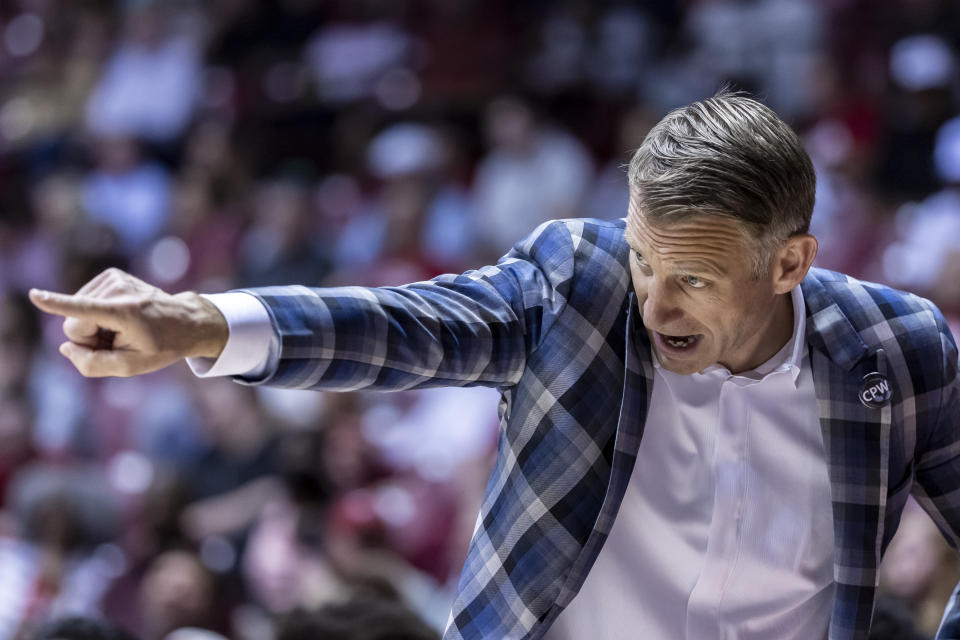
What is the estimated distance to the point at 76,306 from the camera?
1344 mm

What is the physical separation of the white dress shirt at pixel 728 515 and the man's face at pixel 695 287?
0.09m

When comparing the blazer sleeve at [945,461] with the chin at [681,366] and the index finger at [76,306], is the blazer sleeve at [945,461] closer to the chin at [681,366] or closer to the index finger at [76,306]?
the chin at [681,366]

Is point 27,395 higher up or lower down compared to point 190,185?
lower down

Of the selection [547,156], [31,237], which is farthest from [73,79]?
[547,156]

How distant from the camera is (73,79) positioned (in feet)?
26.5

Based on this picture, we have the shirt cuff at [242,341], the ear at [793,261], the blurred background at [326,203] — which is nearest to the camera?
the shirt cuff at [242,341]

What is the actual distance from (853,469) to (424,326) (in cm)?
66

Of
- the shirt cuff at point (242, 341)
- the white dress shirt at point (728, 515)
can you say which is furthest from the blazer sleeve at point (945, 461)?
the shirt cuff at point (242, 341)

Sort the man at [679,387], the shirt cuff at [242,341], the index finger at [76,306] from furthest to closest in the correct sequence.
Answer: the man at [679,387] → the shirt cuff at [242,341] → the index finger at [76,306]

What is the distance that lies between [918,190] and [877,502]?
3.87 meters

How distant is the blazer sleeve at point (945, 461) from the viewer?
5.99ft

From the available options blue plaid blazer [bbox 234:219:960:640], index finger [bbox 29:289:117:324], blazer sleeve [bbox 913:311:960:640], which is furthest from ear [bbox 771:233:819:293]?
index finger [bbox 29:289:117:324]

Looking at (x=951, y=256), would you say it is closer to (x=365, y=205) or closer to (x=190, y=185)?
(x=365, y=205)

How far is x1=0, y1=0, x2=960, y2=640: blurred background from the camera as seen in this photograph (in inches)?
170
